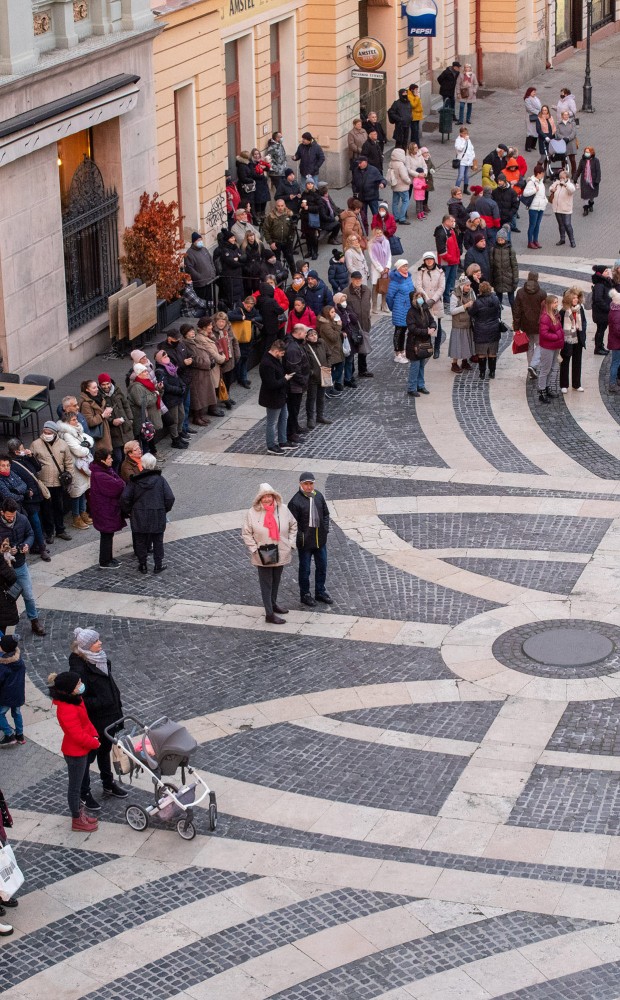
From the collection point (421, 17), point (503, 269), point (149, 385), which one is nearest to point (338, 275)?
point (503, 269)

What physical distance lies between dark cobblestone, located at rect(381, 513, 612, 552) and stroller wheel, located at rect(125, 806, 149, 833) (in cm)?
655

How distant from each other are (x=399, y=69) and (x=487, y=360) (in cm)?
1673

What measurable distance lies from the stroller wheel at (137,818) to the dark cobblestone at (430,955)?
102 inches

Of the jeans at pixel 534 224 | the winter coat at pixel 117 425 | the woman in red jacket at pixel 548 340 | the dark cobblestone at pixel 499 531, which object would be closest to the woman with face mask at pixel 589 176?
the jeans at pixel 534 224

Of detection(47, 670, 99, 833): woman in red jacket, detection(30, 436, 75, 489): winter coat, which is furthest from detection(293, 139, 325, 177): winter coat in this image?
detection(47, 670, 99, 833): woman in red jacket

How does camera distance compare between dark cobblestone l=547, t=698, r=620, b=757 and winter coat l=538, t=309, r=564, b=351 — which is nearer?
dark cobblestone l=547, t=698, r=620, b=757

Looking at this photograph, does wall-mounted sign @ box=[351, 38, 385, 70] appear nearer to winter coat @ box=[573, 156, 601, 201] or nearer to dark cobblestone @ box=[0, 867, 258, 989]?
winter coat @ box=[573, 156, 601, 201]

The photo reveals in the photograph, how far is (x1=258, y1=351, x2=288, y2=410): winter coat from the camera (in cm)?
2252

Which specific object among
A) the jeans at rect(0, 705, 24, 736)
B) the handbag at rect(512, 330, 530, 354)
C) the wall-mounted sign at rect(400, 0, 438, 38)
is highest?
the wall-mounted sign at rect(400, 0, 438, 38)

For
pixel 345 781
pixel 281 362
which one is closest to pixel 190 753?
pixel 345 781

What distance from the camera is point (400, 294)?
25922 millimetres

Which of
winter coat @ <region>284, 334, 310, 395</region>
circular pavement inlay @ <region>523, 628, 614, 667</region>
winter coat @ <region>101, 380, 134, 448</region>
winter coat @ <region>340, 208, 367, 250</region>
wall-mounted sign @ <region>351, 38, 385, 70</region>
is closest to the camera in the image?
circular pavement inlay @ <region>523, 628, 614, 667</region>

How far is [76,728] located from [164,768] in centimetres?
88

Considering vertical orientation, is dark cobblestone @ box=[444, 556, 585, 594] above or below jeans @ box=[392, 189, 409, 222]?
below
